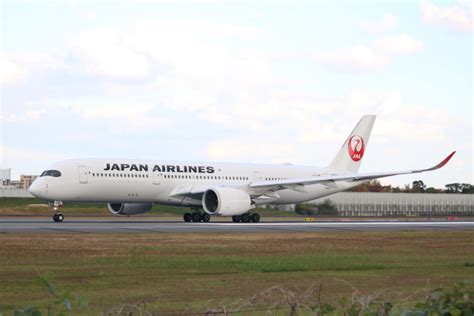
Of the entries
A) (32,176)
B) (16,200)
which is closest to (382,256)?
(16,200)

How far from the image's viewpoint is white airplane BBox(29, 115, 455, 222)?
47.3 metres

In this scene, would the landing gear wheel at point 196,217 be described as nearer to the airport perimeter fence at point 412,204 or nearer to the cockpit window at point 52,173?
the cockpit window at point 52,173

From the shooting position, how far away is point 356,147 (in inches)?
2384

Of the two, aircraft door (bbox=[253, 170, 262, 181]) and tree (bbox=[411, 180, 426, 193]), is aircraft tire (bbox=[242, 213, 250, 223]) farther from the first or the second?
tree (bbox=[411, 180, 426, 193])

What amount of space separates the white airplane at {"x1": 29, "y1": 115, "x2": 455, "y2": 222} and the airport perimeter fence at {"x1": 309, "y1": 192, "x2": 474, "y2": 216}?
2233 cm

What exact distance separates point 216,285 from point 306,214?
177ft

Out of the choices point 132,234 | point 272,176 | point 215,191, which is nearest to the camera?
point 132,234

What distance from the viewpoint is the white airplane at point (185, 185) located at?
47312mm

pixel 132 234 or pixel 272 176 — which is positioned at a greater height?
pixel 272 176

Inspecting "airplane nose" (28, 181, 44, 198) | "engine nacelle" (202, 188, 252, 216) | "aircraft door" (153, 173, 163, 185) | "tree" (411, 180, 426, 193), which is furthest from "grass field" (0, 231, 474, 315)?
"tree" (411, 180, 426, 193)

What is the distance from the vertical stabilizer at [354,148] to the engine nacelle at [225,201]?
12062 millimetres

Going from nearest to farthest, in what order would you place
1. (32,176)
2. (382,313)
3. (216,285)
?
(382,313) < (216,285) < (32,176)

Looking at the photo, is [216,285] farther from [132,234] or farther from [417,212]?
[417,212]

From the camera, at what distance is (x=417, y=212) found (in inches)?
3253
